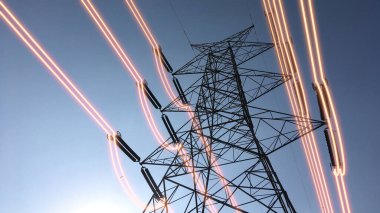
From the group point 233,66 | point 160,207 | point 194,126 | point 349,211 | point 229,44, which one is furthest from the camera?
point 229,44

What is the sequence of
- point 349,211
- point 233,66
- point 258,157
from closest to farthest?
point 258,157 → point 349,211 → point 233,66

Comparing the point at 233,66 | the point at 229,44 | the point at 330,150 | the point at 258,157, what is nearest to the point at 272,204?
the point at 258,157

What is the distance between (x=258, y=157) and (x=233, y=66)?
389 cm

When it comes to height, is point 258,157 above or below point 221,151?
below

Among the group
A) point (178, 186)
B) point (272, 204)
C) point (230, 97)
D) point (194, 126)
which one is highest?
point (230, 97)

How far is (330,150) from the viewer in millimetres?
8273

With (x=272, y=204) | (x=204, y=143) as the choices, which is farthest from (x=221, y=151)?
(x=272, y=204)

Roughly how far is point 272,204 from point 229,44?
635cm

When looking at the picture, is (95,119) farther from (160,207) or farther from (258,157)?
(258,157)

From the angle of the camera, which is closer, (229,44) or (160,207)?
(160,207)

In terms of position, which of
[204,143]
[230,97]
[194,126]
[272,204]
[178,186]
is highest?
[230,97]

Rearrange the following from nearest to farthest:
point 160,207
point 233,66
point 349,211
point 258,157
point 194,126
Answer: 1. point 258,157
2. point 160,207
3. point 349,211
4. point 194,126
5. point 233,66

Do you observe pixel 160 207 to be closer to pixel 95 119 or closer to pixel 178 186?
pixel 178 186

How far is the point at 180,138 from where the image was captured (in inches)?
370
